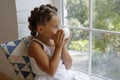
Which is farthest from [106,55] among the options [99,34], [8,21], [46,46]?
[8,21]

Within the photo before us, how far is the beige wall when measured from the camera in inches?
55.7

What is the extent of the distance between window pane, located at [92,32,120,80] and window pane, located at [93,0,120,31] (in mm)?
48

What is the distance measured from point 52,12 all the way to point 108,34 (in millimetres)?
349

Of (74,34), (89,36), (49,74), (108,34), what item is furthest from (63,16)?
(49,74)

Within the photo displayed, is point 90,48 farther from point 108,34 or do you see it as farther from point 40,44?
point 40,44

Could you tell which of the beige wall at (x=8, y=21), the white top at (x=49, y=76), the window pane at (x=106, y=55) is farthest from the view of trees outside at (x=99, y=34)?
the beige wall at (x=8, y=21)

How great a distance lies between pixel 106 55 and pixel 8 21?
28.9 inches

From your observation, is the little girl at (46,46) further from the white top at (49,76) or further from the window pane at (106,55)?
the window pane at (106,55)

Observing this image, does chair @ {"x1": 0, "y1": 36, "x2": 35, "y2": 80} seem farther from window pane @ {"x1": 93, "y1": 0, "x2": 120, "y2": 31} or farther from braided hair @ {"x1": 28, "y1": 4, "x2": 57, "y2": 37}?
window pane @ {"x1": 93, "y1": 0, "x2": 120, "y2": 31}

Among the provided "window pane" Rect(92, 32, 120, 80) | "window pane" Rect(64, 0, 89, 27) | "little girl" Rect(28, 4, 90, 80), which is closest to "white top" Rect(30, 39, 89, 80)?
"little girl" Rect(28, 4, 90, 80)

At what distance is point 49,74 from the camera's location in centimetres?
105

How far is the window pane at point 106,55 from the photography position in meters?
1.17

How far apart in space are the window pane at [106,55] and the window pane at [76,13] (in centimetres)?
13

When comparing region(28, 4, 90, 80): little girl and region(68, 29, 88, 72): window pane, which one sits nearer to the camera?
region(28, 4, 90, 80): little girl
